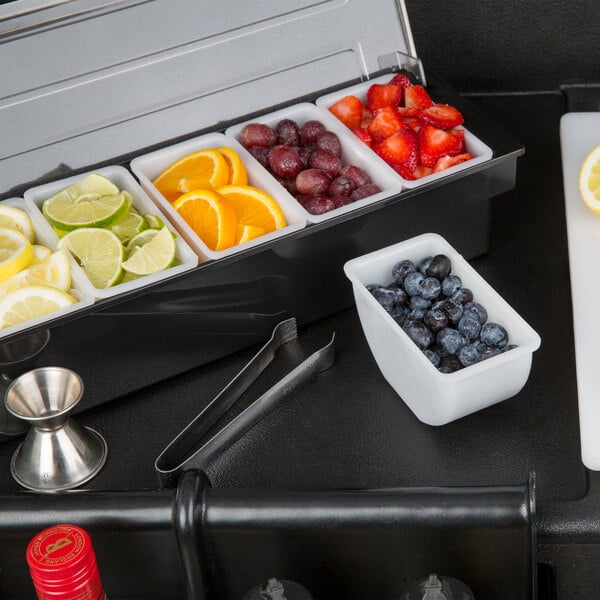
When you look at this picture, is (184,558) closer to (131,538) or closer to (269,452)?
(131,538)

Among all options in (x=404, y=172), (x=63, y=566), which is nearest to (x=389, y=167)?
(x=404, y=172)

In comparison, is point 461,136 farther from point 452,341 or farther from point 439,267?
point 452,341

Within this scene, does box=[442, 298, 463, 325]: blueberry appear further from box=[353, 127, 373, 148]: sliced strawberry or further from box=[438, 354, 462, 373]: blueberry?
box=[353, 127, 373, 148]: sliced strawberry

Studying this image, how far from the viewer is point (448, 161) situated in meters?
1.48

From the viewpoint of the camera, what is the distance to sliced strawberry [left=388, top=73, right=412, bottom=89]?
164cm

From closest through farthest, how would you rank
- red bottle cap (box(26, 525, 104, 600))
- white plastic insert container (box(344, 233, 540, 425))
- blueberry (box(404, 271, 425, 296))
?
red bottle cap (box(26, 525, 104, 600)) → white plastic insert container (box(344, 233, 540, 425)) → blueberry (box(404, 271, 425, 296))

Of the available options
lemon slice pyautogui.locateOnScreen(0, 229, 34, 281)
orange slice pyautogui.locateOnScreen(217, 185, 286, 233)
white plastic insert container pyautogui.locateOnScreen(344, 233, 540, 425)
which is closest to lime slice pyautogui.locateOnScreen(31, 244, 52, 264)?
lemon slice pyautogui.locateOnScreen(0, 229, 34, 281)

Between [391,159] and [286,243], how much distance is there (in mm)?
261

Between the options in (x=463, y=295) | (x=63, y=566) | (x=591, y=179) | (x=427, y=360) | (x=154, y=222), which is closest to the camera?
(x=63, y=566)

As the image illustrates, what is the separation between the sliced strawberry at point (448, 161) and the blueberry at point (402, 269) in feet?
0.61

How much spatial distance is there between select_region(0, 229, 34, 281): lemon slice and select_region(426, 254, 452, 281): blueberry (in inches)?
21.6

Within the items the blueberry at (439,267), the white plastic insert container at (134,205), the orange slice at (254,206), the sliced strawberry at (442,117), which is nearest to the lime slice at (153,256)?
the white plastic insert container at (134,205)

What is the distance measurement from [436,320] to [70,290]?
0.49 metres

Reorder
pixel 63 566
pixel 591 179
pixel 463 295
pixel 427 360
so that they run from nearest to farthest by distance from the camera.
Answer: pixel 63 566 < pixel 427 360 < pixel 463 295 < pixel 591 179
